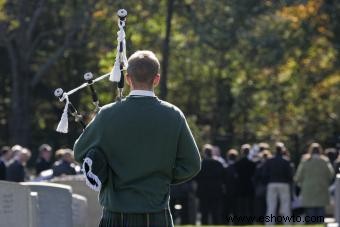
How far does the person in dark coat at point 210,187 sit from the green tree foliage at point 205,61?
2.96 meters

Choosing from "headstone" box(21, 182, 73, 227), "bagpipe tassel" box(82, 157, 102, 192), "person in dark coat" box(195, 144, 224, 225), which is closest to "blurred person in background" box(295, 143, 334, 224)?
"person in dark coat" box(195, 144, 224, 225)

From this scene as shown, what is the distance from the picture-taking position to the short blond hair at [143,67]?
6.15 meters

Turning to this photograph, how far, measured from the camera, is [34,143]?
34.6 meters

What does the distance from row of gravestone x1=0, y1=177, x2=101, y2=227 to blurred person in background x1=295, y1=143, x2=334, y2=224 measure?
684cm

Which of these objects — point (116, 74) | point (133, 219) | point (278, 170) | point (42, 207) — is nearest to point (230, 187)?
point (278, 170)

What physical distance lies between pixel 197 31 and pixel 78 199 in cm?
1562

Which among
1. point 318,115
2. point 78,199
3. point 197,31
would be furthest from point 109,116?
point 318,115

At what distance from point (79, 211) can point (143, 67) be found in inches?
284

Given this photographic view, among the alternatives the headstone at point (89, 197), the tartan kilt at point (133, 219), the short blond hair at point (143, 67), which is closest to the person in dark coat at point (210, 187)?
the headstone at point (89, 197)

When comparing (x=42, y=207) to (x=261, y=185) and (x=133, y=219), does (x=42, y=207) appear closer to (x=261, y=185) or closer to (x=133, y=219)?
(x=133, y=219)

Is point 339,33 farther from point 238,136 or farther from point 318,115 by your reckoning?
point 318,115

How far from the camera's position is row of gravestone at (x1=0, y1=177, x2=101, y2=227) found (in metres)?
9.62

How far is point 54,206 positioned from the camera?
10.9m

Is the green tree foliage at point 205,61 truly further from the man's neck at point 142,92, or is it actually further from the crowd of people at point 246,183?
the man's neck at point 142,92
